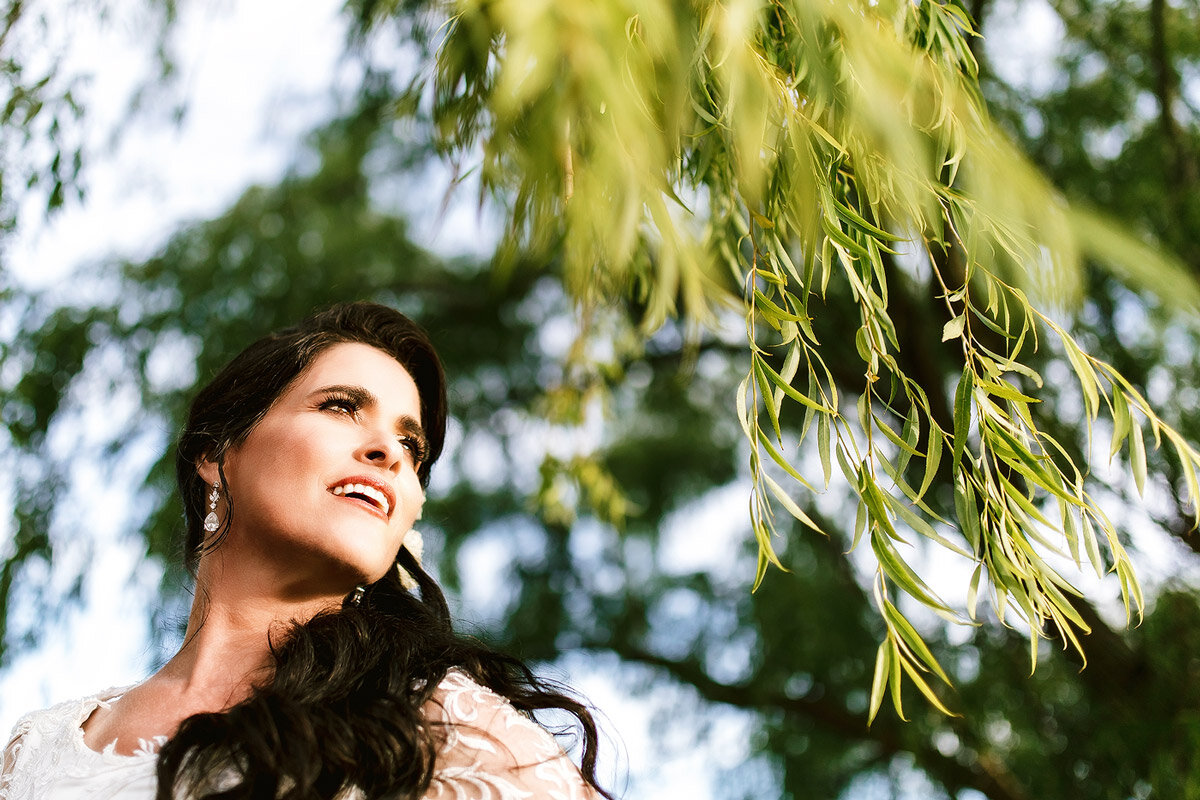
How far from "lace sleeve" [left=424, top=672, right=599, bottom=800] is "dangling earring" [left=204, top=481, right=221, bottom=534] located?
47 cm

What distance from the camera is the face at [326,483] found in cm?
131

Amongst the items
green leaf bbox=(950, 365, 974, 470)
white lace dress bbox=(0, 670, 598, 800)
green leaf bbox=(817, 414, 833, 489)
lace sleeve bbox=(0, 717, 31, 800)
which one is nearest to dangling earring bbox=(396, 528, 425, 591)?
white lace dress bbox=(0, 670, 598, 800)

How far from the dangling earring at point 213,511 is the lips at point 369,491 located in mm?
233

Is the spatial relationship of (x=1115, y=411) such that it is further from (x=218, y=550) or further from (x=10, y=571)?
(x=10, y=571)

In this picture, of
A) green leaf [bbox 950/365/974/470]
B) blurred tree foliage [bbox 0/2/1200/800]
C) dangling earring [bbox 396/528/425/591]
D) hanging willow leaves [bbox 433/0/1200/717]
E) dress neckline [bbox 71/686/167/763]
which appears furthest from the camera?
blurred tree foliage [bbox 0/2/1200/800]

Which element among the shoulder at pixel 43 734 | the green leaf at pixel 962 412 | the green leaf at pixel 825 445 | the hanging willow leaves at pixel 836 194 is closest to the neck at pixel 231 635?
the shoulder at pixel 43 734

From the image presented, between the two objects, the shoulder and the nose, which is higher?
the nose

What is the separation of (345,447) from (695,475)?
3548mm

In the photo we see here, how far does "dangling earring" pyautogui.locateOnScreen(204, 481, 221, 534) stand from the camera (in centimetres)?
147

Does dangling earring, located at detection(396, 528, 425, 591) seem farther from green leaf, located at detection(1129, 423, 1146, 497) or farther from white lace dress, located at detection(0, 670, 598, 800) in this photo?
green leaf, located at detection(1129, 423, 1146, 497)

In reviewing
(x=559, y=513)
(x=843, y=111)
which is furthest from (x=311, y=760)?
(x=559, y=513)

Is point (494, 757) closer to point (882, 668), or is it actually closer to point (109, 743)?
point (882, 668)

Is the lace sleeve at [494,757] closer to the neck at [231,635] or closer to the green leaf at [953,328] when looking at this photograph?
the neck at [231,635]

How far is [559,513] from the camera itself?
309cm
